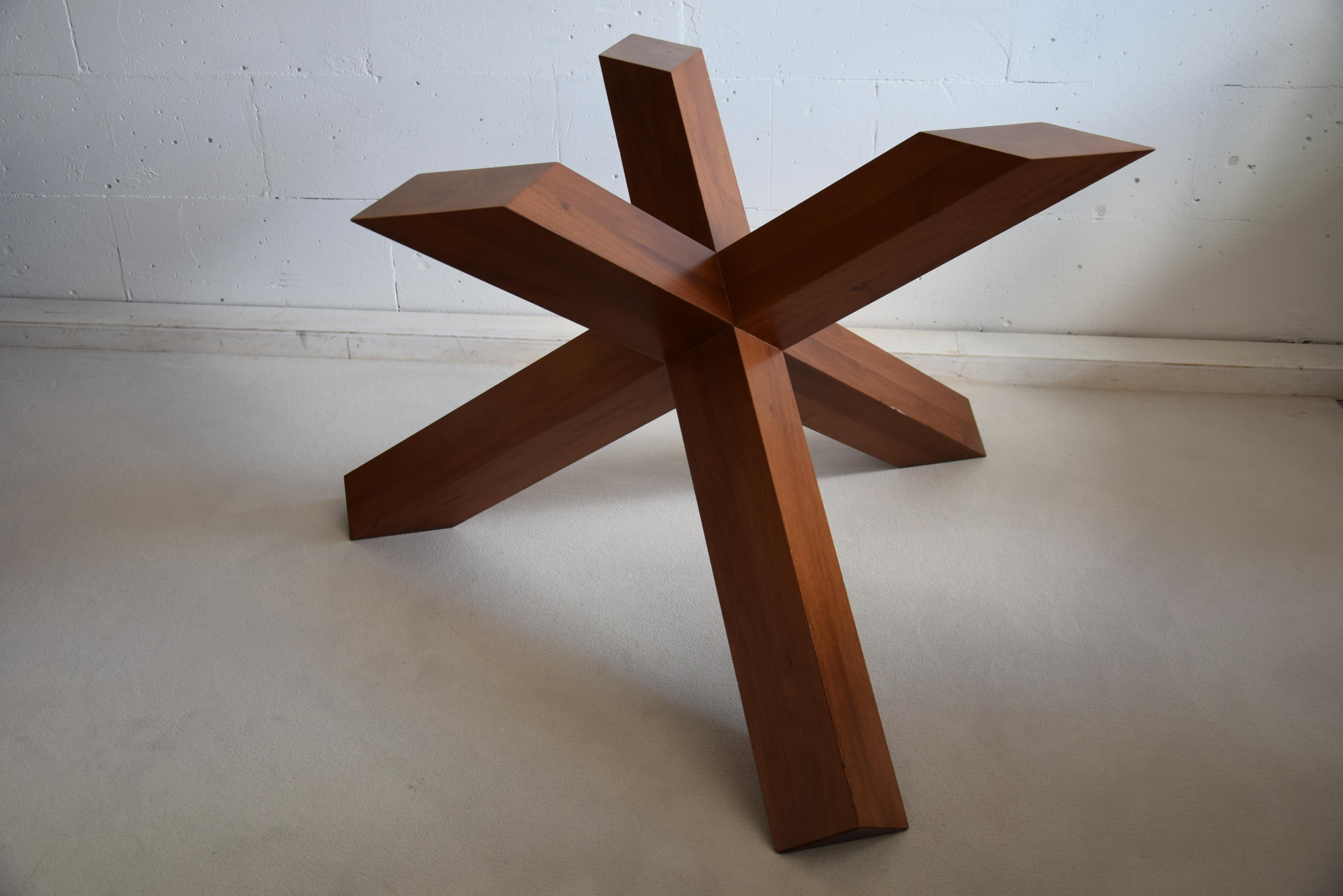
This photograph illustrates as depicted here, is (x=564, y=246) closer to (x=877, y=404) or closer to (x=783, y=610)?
(x=783, y=610)

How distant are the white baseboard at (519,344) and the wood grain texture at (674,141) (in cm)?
106

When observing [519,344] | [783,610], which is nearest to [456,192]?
[783,610]

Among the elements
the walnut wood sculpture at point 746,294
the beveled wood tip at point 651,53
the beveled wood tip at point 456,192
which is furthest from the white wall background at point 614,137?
the beveled wood tip at point 456,192

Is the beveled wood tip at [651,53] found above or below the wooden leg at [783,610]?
above

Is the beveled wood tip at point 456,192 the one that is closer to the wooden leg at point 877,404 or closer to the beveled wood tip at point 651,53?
the beveled wood tip at point 651,53

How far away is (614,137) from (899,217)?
1521 mm

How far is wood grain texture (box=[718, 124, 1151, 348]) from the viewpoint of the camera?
1.07 metres

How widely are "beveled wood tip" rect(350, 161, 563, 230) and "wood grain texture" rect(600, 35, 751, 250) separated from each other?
361mm

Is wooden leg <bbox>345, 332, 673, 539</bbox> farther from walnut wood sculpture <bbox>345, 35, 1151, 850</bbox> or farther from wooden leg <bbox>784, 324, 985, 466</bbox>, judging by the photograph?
wooden leg <bbox>784, 324, 985, 466</bbox>

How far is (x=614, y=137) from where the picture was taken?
249 centimetres

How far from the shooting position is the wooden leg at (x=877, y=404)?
1.62 metres

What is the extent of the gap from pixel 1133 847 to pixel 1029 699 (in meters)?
0.27

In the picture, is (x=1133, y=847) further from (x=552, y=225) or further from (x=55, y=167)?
(x=55, y=167)

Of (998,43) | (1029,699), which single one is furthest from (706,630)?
(998,43)
